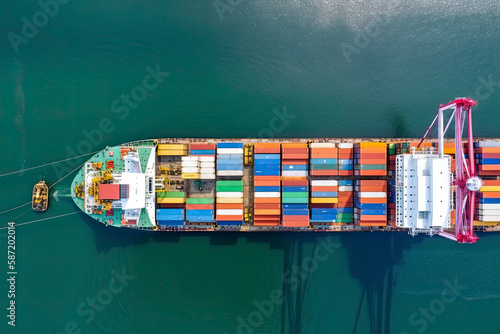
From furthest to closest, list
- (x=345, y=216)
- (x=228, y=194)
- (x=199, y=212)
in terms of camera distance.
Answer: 1. (x=345, y=216)
2. (x=228, y=194)
3. (x=199, y=212)

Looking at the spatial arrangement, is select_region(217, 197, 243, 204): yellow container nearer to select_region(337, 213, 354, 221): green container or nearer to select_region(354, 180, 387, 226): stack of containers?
select_region(337, 213, 354, 221): green container

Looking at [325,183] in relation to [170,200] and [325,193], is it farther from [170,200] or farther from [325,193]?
[170,200]

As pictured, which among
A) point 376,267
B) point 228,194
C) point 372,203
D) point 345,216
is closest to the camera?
point 372,203

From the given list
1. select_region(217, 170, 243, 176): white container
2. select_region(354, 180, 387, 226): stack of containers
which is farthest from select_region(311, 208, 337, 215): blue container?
select_region(217, 170, 243, 176): white container

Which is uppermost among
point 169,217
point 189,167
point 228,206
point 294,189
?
point 189,167

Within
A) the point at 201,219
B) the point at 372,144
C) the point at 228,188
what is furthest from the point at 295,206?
the point at 372,144

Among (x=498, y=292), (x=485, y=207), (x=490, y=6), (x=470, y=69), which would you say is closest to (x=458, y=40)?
(x=470, y=69)
